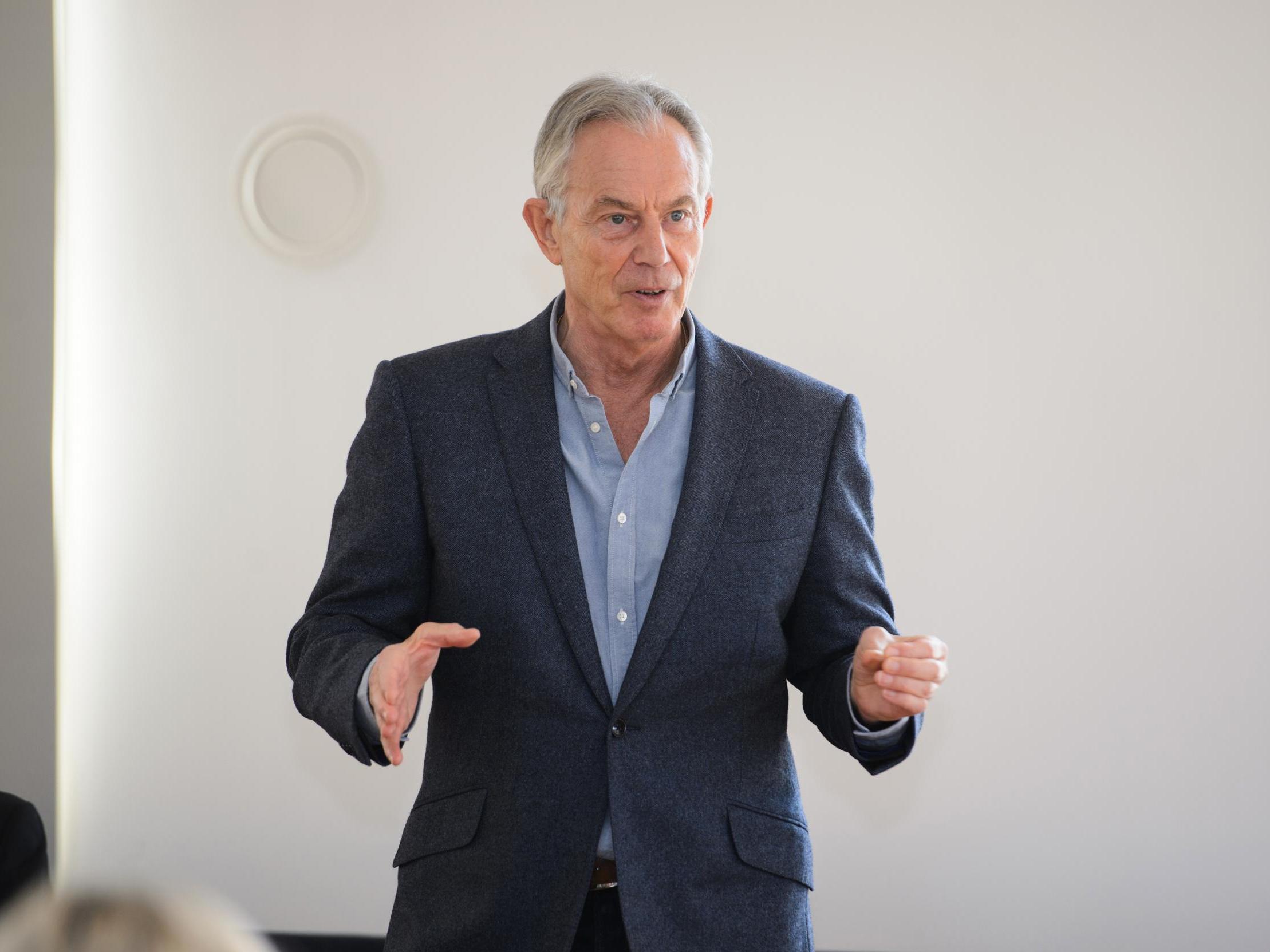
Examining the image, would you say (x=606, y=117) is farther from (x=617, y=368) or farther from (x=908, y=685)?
(x=908, y=685)

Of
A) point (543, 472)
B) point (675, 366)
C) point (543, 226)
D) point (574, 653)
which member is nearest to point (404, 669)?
point (574, 653)

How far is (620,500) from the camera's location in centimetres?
182

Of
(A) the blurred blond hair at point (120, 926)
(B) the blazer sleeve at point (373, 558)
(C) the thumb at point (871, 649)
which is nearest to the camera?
(A) the blurred blond hair at point (120, 926)

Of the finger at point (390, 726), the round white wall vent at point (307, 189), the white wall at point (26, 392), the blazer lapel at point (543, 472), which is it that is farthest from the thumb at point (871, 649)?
the white wall at point (26, 392)

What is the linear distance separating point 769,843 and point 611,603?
0.37m

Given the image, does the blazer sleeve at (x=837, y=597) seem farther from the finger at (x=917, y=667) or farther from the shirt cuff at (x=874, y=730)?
the finger at (x=917, y=667)

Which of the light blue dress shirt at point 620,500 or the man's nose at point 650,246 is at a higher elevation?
the man's nose at point 650,246

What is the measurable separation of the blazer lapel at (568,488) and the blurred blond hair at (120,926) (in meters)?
1.04

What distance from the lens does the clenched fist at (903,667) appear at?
5.24 feet

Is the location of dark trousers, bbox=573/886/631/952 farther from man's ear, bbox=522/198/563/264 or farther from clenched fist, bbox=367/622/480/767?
man's ear, bbox=522/198/563/264

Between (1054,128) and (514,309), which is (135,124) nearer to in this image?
(514,309)

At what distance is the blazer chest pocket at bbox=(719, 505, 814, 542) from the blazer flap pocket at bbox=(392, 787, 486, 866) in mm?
471

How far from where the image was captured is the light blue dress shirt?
1760 millimetres

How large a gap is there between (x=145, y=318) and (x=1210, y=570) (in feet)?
9.76
